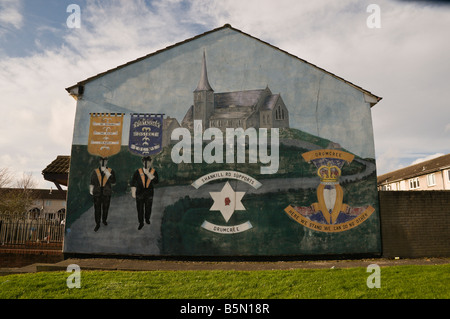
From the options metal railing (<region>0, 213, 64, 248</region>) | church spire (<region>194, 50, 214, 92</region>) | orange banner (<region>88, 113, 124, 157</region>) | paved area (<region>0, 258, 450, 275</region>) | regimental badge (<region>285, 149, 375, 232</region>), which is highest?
church spire (<region>194, 50, 214, 92</region>)

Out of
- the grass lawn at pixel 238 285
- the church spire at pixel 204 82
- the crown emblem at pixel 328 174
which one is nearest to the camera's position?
the grass lawn at pixel 238 285

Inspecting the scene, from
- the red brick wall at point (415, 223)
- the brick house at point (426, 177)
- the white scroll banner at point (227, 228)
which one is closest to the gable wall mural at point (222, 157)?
the white scroll banner at point (227, 228)

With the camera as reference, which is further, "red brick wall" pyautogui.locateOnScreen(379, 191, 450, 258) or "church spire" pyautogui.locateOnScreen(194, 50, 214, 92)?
"church spire" pyautogui.locateOnScreen(194, 50, 214, 92)

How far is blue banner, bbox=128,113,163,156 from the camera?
1141 cm

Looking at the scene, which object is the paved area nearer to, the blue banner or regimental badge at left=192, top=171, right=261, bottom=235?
regimental badge at left=192, top=171, right=261, bottom=235

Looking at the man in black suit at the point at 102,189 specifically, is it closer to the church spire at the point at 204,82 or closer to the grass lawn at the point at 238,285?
the grass lawn at the point at 238,285

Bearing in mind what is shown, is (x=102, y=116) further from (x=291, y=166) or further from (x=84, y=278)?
(x=291, y=166)

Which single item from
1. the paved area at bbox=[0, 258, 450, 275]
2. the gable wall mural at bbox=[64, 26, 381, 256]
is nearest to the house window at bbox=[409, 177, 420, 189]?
the paved area at bbox=[0, 258, 450, 275]

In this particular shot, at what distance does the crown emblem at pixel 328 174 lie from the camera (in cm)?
1123

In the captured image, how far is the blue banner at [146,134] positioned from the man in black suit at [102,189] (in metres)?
1.17

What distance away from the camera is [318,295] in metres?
6.34

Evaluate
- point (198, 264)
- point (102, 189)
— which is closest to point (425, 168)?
point (198, 264)

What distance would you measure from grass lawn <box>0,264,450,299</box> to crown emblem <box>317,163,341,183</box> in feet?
11.8

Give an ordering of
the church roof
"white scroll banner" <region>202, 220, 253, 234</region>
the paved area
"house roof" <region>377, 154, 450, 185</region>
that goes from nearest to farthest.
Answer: the paved area
"white scroll banner" <region>202, 220, 253, 234</region>
the church roof
"house roof" <region>377, 154, 450, 185</region>
